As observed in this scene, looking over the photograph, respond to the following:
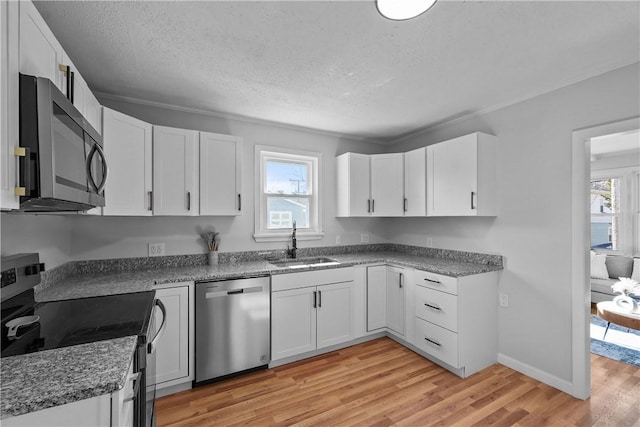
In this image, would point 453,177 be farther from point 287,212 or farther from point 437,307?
point 287,212

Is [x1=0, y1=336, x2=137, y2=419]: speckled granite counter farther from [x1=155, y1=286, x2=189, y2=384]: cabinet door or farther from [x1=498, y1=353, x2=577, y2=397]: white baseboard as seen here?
[x1=498, y1=353, x2=577, y2=397]: white baseboard

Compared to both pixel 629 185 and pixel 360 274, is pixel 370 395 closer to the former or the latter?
pixel 360 274

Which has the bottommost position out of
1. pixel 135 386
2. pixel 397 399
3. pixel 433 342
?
pixel 397 399

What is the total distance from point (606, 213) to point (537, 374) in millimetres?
4143

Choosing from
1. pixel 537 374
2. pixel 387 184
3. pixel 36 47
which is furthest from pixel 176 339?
pixel 537 374

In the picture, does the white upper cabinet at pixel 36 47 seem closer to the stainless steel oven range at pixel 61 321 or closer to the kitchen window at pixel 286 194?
the stainless steel oven range at pixel 61 321

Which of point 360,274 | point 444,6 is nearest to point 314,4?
point 444,6

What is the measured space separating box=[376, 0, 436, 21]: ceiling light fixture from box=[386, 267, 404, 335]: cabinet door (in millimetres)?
2395

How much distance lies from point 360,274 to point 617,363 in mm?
2521

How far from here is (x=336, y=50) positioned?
6.15ft

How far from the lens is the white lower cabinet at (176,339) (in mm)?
2213

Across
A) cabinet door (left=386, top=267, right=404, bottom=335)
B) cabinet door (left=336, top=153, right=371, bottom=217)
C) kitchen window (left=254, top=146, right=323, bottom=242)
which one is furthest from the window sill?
cabinet door (left=386, top=267, right=404, bottom=335)

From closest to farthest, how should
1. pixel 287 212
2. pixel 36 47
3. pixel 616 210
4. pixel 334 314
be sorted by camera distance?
pixel 36 47 < pixel 334 314 < pixel 287 212 < pixel 616 210

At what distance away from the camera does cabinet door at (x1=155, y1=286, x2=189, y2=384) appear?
87.0 inches
